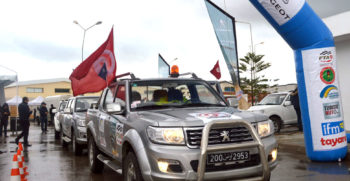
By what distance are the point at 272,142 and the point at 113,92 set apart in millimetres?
3051

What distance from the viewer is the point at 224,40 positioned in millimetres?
9703

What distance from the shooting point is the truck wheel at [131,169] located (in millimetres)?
4020

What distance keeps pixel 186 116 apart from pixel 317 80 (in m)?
3.86

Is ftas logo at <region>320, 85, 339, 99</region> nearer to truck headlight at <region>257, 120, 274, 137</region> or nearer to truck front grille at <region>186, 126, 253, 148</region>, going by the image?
truck headlight at <region>257, 120, 274, 137</region>

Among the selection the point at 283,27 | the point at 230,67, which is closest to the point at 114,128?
the point at 283,27

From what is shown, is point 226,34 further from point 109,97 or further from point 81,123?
point 81,123

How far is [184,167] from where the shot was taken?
3.63 m

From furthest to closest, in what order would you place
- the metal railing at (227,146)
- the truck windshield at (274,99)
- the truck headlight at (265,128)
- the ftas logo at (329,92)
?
the truck windshield at (274,99)
the ftas logo at (329,92)
the truck headlight at (265,128)
the metal railing at (227,146)

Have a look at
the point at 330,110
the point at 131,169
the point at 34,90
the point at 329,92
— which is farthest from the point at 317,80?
the point at 34,90

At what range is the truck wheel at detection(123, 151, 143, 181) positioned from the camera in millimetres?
4020

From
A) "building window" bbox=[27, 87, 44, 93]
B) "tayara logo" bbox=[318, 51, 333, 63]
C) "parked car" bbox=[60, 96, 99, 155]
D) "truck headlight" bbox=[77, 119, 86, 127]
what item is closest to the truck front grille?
"tayara logo" bbox=[318, 51, 333, 63]

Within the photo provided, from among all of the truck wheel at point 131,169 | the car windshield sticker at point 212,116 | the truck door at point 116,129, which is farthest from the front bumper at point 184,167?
the truck door at point 116,129

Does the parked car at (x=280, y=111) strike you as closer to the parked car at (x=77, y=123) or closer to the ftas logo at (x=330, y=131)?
the ftas logo at (x=330, y=131)

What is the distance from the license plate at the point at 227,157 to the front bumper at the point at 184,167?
7cm
